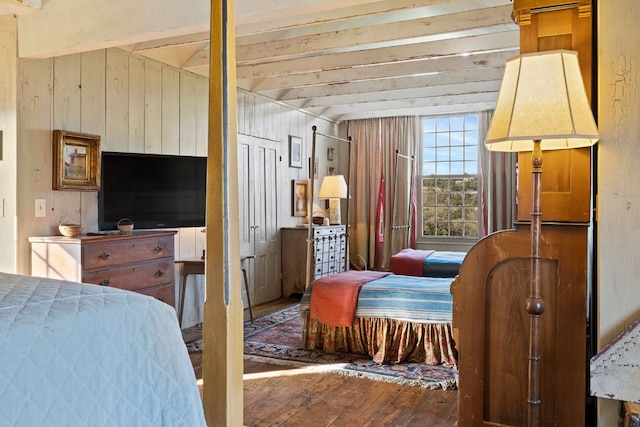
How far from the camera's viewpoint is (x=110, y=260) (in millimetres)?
3365

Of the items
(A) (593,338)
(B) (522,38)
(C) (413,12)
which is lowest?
(A) (593,338)

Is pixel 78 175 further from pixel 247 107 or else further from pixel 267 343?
pixel 247 107

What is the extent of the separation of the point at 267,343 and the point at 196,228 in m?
1.38

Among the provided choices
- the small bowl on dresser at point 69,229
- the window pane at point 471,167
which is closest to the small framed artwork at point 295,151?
the window pane at point 471,167

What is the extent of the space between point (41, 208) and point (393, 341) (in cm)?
257

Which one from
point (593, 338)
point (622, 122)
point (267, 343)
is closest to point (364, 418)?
point (593, 338)

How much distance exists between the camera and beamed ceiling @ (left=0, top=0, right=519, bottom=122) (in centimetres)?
343

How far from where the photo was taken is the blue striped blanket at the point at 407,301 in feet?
11.8

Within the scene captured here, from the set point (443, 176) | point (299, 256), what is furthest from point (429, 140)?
point (299, 256)

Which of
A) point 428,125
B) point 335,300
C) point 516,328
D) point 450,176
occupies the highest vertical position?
point 428,125

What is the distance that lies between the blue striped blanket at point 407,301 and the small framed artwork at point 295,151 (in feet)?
10.1

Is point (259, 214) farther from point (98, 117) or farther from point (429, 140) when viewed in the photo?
point (429, 140)

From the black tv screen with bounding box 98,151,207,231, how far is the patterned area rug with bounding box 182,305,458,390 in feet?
3.50

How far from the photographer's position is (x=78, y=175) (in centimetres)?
371
